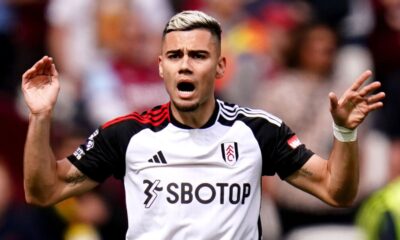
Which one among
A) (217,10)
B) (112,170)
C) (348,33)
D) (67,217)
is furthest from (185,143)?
(348,33)

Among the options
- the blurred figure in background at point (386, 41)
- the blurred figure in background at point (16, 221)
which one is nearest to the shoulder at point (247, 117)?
the blurred figure in background at point (16, 221)

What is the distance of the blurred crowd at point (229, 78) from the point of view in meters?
11.9

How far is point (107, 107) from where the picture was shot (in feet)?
43.5

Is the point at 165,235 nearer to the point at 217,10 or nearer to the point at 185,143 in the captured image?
the point at 185,143

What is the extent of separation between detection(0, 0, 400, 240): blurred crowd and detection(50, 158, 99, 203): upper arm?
2256 millimetres

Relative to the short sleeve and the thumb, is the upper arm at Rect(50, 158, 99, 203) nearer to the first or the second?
the short sleeve

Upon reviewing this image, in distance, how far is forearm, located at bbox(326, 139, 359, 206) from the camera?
25.4ft

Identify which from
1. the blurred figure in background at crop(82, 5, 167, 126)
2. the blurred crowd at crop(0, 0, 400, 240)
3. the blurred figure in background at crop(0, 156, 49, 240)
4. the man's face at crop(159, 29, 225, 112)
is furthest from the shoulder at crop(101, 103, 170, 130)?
the blurred figure in background at crop(82, 5, 167, 126)

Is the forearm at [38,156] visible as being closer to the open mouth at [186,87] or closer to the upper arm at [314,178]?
the open mouth at [186,87]

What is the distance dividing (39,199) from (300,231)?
4.56 metres

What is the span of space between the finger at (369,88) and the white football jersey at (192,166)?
54 cm

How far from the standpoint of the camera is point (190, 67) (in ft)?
25.5

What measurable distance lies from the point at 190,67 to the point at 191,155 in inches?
18.9

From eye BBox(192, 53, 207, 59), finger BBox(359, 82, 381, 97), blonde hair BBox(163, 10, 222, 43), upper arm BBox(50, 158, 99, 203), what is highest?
blonde hair BBox(163, 10, 222, 43)
